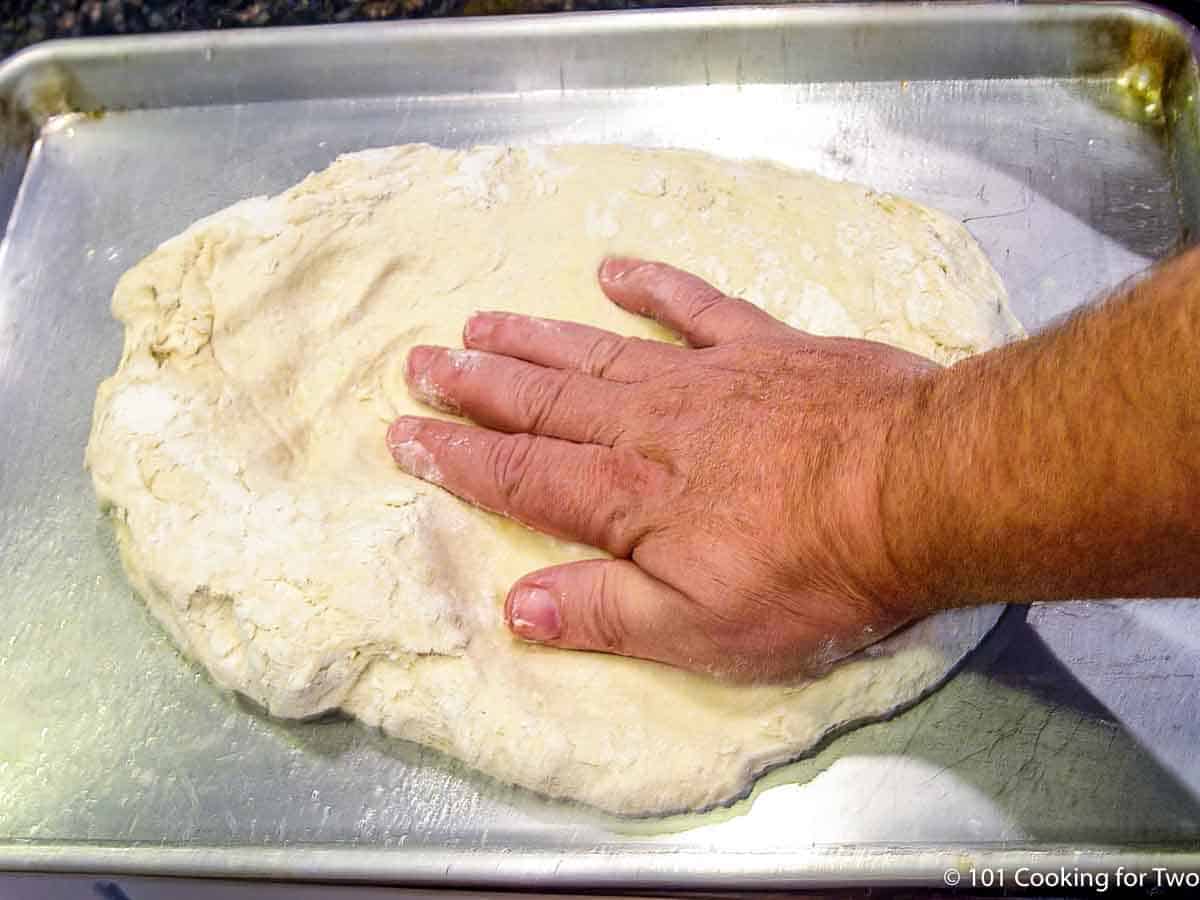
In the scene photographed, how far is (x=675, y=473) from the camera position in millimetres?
1321

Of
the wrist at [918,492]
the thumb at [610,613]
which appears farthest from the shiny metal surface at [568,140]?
the wrist at [918,492]

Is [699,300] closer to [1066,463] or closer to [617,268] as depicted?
[617,268]

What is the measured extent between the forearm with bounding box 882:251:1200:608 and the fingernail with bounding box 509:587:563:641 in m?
0.48

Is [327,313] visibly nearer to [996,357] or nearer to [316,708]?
[316,708]

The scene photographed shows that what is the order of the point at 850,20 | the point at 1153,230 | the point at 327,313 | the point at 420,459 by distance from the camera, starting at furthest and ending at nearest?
the point at 850,20 < the point at 1153,230 < the point at 327,313 < the point at 420,459

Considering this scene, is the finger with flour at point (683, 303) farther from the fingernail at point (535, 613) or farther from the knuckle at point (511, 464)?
the fingernail at point (535, 613)

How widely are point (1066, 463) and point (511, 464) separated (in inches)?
29.0

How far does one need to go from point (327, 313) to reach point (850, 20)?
123 centimetres

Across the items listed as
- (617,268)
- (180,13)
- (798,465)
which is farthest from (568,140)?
(180,13)

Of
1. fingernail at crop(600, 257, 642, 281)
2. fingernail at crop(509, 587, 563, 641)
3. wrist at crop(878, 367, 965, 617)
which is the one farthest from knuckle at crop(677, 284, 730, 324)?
fingernail at crop(509, 587, 563, 641)

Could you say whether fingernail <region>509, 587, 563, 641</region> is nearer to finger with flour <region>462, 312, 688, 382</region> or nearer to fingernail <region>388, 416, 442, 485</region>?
fingernail <region>388, 416, 442, 485</region>

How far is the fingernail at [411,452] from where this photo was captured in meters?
1.46

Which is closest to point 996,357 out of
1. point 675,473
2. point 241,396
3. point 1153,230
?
point 675,473

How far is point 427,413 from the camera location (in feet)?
5.05
